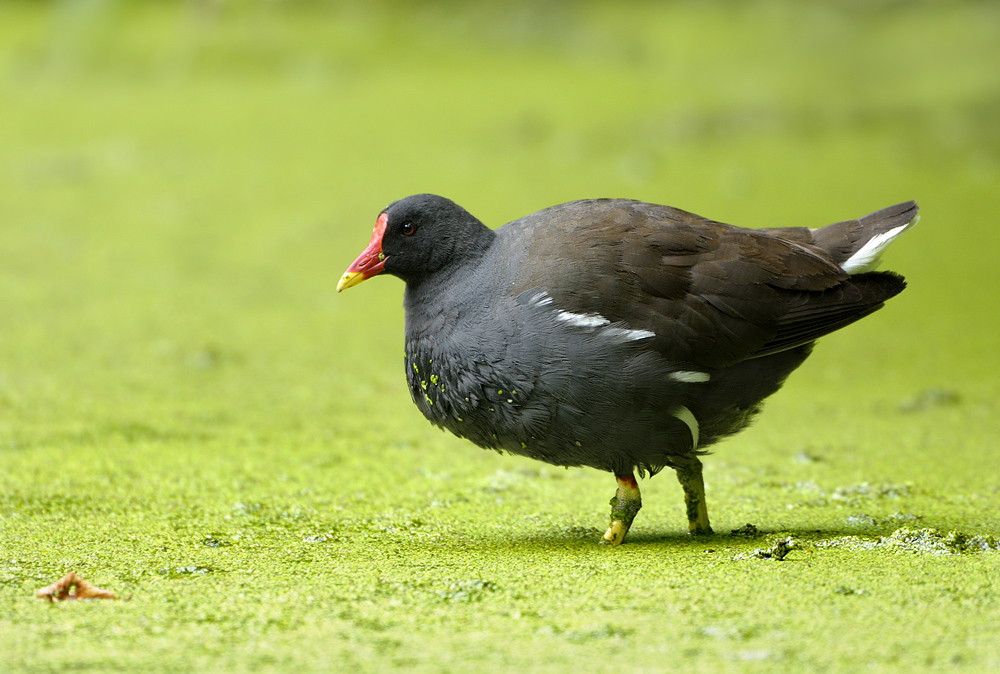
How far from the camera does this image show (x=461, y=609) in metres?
1.62

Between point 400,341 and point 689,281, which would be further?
point 400,341

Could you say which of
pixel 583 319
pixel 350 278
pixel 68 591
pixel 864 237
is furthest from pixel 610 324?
pixel 68 591

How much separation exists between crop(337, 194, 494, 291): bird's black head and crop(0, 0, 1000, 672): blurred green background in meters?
0.57

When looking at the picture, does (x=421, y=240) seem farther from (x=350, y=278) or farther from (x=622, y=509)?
(x=622, y=509)

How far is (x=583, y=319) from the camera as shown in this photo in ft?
6.56

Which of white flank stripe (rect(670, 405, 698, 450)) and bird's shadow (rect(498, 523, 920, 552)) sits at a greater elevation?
white flank stripe (rect(670, 405, 698, 450))

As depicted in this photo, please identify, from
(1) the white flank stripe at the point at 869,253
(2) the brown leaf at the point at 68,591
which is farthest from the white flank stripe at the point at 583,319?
(2) the brown leaf at the point at 68,591

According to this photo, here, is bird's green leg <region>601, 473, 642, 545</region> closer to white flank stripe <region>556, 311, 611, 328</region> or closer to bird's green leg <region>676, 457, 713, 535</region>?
bird's green leg <region>676, 457, 713, 535</region>

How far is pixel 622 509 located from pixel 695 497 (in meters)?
0.18

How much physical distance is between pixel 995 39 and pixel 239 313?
19.3 ft

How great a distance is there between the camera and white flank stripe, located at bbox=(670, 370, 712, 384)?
6.66 feet

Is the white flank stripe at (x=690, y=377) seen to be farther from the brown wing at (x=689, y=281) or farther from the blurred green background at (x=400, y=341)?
the blurred green background at (x=400, y=341)

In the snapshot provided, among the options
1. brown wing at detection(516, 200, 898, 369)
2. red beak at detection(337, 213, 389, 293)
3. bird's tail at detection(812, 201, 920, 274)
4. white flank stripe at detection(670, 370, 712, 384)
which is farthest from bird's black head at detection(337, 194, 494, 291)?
bird's tail at detection(812, 201, 920, 274)

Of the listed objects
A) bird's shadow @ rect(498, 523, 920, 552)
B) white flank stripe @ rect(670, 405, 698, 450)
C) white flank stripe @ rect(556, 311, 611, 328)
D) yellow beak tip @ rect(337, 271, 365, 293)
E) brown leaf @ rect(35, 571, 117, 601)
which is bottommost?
brown leaf @ rect(35, 571, 117, 601)
